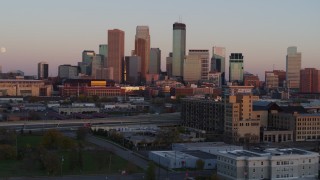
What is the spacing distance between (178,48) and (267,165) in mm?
94950

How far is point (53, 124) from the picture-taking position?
35500mm

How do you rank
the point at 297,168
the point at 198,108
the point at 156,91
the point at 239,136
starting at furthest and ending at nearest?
the point at 156,91 < the point at 198,108 < the point at 239,136 < the point at 297,168

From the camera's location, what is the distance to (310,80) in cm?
7950

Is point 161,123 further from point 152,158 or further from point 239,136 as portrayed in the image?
point 152,158

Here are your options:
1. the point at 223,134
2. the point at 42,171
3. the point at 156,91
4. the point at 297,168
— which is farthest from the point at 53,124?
the point at 156,91

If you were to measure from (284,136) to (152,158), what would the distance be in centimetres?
1035

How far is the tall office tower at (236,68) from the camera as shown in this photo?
104m

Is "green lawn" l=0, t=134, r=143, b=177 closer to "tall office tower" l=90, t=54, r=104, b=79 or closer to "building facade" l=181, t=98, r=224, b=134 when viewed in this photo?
"building facade" l=181, t=98, r=224, b=134

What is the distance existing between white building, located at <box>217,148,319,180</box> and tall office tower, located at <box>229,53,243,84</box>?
85.2m

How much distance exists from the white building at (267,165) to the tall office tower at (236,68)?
280 feet

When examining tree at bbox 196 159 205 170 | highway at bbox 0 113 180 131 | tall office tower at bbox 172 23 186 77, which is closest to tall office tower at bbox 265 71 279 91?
tall office tower at bbox 172 23 186 77

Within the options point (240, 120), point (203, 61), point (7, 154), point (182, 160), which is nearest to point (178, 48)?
point (203, 61)

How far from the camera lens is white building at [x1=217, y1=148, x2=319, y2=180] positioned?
1800 centimetres

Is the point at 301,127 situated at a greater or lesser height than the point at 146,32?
lesser
